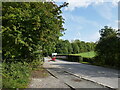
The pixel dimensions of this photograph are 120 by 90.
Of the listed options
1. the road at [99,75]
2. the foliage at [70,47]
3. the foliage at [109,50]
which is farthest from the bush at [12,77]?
the foliage at [70,47]

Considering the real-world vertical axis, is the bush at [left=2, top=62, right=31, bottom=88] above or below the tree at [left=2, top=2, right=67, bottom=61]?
below

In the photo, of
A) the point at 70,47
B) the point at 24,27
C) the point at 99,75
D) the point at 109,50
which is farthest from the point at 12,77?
the point at 70,47

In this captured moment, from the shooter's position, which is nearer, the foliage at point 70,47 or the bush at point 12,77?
the bush at point 12,77

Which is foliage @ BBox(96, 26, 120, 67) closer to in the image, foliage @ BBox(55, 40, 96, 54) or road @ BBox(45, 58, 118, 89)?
road @ BBox(45, 58, 118, 89)

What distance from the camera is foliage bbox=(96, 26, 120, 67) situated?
16931mm

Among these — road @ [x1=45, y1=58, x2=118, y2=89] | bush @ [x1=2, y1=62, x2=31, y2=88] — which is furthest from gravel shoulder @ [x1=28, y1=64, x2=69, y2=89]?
road @ [x1=45, y1=58, x2=118, y2=89]

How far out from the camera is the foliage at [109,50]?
55.5 ft

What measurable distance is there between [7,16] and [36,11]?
5.90 ft

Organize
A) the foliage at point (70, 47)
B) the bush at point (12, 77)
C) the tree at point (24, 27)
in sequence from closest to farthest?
the bush at point (12, 77), the tree at point (24, 27), the foliage at point (70, 47)

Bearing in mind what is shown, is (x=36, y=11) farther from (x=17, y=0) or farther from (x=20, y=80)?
(x=20, y=80)

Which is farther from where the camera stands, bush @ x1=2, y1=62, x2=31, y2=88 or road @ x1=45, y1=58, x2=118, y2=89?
road @ x1=45, y1=58, x2=118, y2=89

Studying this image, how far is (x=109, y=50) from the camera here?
1812 centimetres

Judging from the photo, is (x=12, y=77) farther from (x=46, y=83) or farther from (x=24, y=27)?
(x=24, y=27)

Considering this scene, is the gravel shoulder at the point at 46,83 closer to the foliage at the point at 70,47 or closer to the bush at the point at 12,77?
the bush at the point at 12,77
